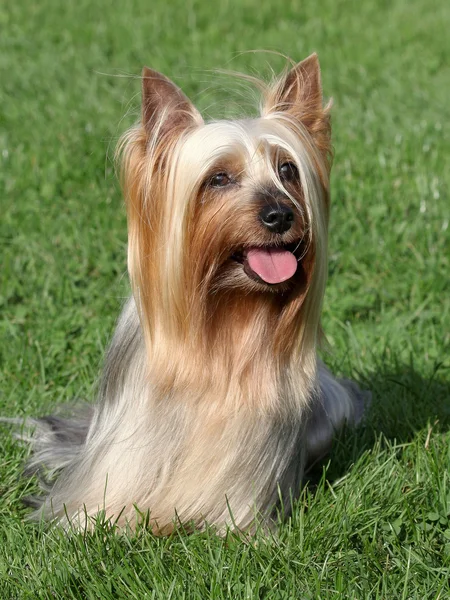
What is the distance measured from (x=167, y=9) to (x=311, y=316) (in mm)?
6204

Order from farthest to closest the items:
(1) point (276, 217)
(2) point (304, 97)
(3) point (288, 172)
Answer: (2) point (304, 97)
(3) point (288, 172)
(1) point (276, 217)

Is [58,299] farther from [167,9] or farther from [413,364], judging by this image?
[167,9]

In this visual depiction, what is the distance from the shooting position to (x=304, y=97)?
3.22 meters

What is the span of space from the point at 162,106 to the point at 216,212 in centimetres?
36

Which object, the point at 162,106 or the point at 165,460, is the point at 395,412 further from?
the point at 162,106

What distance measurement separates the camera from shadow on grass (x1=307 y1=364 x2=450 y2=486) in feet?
12.6

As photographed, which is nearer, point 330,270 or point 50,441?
point 50,441

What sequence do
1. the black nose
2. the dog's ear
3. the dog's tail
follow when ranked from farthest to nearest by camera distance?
the dog's tail, the dog's ear, the black nose

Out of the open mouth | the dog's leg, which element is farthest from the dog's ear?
the dog's leg

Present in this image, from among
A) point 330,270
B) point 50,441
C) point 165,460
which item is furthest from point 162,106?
point 330,270

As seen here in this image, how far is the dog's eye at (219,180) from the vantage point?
300 cm

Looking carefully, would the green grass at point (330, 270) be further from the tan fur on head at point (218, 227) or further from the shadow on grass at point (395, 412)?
the tan fur on head at point (218, 227)

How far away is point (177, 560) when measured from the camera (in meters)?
3.18

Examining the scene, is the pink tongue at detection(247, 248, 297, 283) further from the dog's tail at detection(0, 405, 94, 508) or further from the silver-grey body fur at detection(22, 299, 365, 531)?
the dog's tail at detection(0, 405, 94, 508)
